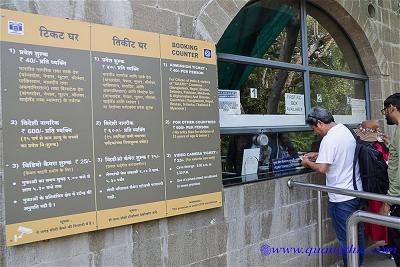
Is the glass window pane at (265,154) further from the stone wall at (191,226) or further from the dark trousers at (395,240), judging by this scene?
the dark trousers at (395,240)

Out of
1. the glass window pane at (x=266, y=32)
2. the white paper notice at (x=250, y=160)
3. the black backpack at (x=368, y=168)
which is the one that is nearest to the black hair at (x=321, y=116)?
the black backpack at (x=368, y=168)

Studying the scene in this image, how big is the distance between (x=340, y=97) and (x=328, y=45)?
2.43ft

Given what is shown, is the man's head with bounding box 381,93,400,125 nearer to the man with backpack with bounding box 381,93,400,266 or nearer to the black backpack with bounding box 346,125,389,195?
the man with backpack with bounding box 381,93,400,266

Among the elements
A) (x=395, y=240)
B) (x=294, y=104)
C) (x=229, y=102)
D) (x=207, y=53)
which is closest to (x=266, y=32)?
(x=294, y=104)

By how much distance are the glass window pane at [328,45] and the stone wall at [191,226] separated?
0.35 meters

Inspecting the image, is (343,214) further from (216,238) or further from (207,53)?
(207,53)

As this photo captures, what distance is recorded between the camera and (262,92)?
13.5 feet

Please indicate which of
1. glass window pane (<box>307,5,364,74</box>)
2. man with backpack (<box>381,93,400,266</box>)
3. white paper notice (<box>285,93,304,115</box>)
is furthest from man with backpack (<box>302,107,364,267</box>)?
glass window pane (<box>307,5,364,74</box>)

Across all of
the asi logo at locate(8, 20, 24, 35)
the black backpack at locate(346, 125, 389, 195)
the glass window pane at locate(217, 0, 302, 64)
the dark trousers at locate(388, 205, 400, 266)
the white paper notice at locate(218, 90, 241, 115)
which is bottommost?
the dark trousers at locate(388, 205, 400, 266)

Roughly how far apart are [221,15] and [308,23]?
202cm

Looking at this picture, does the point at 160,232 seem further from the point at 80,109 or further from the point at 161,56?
the point at 161,56

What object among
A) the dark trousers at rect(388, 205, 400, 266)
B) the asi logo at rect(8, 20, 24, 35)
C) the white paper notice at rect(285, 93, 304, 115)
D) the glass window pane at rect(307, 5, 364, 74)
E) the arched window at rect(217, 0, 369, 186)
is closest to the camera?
the asi logo at rect(8, 20, 24, 35)

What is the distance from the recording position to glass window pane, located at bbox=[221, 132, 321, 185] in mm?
3576

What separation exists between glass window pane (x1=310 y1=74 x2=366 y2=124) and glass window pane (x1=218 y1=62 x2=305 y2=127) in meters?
0.38
